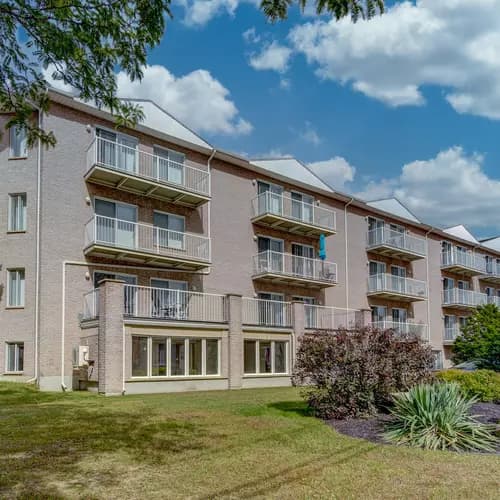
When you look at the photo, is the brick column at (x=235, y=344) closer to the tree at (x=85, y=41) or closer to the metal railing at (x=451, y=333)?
the tree at (x=85, y=41)

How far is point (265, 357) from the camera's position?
23.7 m

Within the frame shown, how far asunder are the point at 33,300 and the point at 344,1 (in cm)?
1665

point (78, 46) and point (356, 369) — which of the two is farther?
point (356, 369)

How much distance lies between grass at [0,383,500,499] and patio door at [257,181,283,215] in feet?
53.6

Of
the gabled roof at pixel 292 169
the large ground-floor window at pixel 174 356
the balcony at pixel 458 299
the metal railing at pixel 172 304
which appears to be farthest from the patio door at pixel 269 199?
the balcony at pixel 458 299

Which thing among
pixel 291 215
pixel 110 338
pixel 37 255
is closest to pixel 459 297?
pixel 291 215

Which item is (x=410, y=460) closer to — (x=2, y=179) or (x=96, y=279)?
(x=96, y=279)

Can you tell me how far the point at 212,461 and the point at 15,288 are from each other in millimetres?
15041

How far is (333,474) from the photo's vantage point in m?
6.79

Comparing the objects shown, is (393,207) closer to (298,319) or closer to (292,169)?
(292,169)

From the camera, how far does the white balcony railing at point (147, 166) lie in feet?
67.4

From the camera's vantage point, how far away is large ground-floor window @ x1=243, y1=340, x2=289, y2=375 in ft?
75.5

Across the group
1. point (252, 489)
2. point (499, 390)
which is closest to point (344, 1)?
point (252, 489)

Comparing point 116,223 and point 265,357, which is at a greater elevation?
point 116,223
